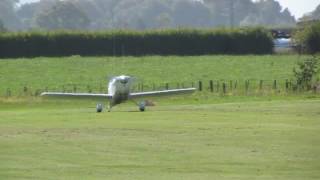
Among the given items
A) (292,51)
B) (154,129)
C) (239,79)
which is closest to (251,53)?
(292,51)

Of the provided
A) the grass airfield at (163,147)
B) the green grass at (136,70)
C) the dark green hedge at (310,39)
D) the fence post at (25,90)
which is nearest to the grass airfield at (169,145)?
the grass airfield at (163,147)

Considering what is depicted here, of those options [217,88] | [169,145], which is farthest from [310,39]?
[169,145]

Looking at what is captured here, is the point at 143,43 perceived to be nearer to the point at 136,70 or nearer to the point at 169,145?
the point at 136,70

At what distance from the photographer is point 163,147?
66.1 feet

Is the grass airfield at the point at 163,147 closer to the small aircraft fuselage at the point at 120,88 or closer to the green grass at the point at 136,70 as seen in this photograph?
the small aircraft fuselage at the point at 120,88

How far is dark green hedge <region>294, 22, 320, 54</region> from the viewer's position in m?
91.4

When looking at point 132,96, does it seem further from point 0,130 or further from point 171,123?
point 0,130

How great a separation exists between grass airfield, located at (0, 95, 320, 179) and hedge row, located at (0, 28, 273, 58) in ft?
202

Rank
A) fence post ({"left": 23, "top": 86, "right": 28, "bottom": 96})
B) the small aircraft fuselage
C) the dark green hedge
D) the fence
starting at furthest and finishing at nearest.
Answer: the dark green hedge < fence post ({"left": 23, "top": 86, "right": 28, "bottom": 96}) < the fence < the small aircraft fuselage

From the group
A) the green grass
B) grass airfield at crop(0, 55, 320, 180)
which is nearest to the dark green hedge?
the green grass

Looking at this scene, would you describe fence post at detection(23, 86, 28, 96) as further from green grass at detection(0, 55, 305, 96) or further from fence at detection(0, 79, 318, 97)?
green grass at detection(0, 55, 305, 96)

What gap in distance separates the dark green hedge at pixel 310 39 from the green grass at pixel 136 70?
7.88 metres

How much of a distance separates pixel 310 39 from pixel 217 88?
35.5m

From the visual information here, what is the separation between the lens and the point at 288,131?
79.3 ft
